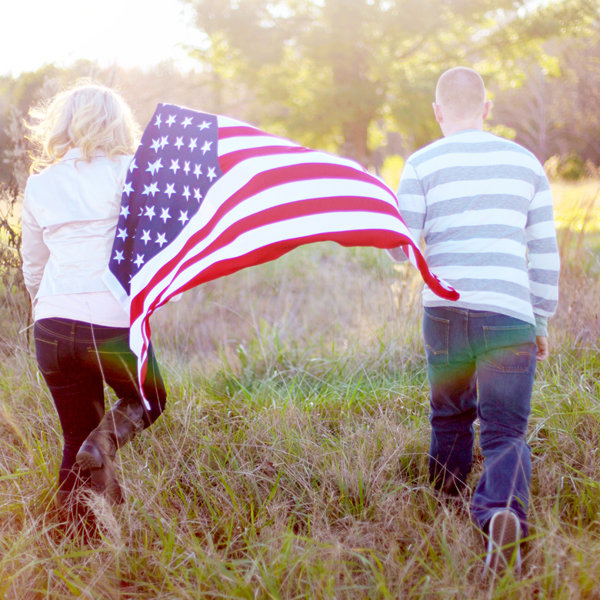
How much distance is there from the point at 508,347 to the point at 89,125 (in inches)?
78.0

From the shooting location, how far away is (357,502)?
2.69m

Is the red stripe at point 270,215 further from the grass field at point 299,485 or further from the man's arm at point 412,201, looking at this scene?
the grass field at point 299,485

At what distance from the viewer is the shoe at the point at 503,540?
6.80 ft

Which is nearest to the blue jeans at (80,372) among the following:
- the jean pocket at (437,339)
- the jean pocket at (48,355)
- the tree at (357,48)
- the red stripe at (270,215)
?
the jean pocket at (48,355)

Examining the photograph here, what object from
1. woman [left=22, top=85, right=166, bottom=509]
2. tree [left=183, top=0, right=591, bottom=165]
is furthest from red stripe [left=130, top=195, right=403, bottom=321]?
tree [left=183, top=0, right=591, bottom=165]

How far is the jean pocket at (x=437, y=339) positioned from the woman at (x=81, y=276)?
50.1 inches

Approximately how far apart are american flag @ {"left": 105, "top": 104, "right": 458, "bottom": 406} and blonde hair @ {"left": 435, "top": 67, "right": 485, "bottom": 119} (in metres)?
0.45

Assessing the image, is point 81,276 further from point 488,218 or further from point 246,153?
point 488,218

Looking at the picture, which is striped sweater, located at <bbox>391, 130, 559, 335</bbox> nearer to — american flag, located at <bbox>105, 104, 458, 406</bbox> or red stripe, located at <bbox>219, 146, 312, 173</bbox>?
american flag, located at <bbox>105, 104, 458, 406</bbox>

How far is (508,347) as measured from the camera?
242cm

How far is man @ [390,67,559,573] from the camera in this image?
2393 mm

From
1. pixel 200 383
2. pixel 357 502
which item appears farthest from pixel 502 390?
pixel 200 383

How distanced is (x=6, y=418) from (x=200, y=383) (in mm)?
1156

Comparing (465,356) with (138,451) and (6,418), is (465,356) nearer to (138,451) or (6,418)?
(138,451)
